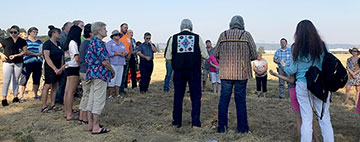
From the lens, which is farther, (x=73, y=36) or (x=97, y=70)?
(x=73, y=36)

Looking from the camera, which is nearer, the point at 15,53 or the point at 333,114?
the point at 333,114

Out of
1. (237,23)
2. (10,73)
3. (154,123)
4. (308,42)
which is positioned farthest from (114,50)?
(308,42)

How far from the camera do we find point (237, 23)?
4.60 meters

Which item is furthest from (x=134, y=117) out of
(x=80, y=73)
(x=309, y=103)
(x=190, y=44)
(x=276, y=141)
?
(x=309, y=103)

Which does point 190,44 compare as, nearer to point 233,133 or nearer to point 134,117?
point 233,133

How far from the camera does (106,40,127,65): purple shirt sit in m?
7.32

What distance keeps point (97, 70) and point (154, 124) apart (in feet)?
4.94

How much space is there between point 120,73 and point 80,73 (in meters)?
2.91

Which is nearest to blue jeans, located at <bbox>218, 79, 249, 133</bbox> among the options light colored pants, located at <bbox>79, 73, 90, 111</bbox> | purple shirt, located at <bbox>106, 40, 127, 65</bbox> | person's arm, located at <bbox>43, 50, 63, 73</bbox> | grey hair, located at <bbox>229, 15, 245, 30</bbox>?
grey hair, located at <bbox>229, 15, 245, 30</bbox>

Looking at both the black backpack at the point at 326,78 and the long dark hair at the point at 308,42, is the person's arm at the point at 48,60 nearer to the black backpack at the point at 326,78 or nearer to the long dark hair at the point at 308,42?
the long dark hair at the point at 308,42

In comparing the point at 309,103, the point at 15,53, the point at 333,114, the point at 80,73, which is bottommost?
the point at 333,114

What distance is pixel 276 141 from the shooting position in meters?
4.32

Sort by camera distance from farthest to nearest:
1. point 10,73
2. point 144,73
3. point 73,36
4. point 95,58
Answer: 1. point 144,73
2. point 10,73
3. point 73,36
4. point 95,58

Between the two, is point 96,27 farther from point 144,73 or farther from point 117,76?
point 144,73
